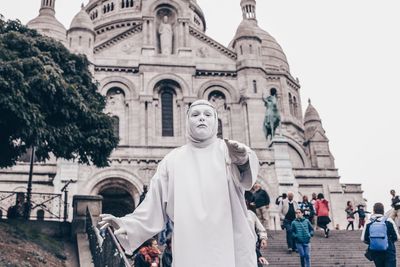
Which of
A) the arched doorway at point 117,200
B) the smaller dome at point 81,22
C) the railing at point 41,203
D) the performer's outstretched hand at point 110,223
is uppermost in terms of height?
the smaller dome at point 81,22

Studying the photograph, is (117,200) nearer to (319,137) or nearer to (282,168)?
(282,168)

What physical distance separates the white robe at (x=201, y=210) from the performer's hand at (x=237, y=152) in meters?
0.08

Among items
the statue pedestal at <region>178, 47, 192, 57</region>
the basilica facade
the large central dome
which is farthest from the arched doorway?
the large central dome

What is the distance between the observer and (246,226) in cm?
472

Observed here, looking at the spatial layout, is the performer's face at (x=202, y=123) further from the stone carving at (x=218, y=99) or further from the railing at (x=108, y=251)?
the stone carving at (x=218, y=99)

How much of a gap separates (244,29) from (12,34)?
64.4 feet

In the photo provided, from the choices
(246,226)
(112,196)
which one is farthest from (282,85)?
(246,226)

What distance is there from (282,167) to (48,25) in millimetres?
23921

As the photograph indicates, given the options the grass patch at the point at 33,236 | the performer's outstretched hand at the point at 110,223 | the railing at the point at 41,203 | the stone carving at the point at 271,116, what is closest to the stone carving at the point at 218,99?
the stone carving at the point at 271,116

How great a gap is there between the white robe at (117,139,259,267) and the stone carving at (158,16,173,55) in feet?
94.8

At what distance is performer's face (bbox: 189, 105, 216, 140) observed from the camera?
486 cm

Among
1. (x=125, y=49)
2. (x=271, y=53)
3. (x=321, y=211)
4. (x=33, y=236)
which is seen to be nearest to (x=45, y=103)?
(x=33, y=236)

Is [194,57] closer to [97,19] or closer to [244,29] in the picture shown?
[244,29]

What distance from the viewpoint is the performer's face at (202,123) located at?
15.9 feet
